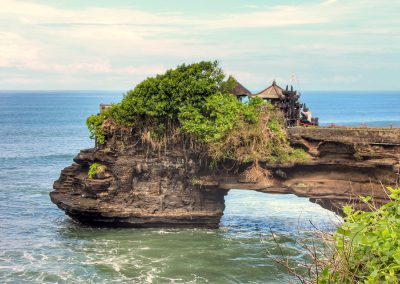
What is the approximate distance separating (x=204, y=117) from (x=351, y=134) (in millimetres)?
6377

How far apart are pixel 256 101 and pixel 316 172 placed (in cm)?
415

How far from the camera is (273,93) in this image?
1054 inches

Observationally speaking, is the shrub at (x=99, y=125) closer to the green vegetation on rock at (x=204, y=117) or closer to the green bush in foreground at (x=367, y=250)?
the green vegetation on rock at (x=204, y=117)

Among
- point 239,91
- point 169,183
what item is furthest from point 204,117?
point 169,183

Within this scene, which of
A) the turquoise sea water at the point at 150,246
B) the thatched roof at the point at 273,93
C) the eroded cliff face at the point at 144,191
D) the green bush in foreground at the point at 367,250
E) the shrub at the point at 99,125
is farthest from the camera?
the thatched roof at the point at 273,93

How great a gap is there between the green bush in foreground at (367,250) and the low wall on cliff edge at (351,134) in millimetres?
15924

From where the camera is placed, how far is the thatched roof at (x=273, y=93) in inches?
1045

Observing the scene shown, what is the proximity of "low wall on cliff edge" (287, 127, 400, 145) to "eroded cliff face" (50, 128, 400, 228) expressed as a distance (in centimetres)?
6

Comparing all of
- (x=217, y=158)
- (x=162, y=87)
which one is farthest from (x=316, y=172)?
(x=162, y=87)

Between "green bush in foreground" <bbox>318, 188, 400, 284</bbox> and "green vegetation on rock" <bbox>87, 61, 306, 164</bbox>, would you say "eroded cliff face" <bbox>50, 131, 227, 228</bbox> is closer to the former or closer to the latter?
"green vegetation on rock" <bbox>87, 61, 306, 164</bbox>

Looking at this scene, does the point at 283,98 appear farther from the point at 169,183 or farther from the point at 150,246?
the point at 150,246

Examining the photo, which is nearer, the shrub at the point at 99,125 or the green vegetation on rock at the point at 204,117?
the green vegetation on rock at the point at 204,117

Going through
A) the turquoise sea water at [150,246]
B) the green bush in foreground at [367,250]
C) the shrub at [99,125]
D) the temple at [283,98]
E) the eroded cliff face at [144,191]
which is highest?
the temple at [283,98]

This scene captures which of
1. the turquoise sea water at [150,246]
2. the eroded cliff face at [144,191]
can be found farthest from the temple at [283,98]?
the turquoise sea water at [150,246]
